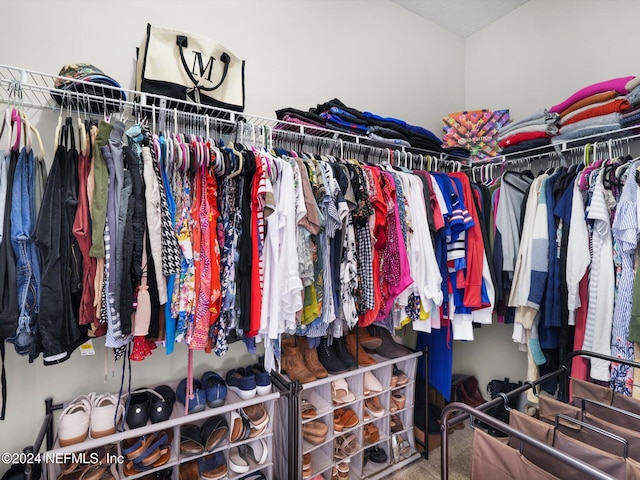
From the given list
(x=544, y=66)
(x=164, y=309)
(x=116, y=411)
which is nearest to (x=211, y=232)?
(x=164, y=309)

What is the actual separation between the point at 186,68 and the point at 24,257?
92 cm

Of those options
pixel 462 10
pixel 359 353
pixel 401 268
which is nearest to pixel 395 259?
pixel 401 268

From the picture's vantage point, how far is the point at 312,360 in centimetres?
183

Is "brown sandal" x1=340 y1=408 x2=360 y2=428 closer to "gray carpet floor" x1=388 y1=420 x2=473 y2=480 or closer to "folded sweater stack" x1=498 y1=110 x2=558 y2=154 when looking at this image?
"gray carpet floor" x1=388 y1=420 x2=473 y2=480

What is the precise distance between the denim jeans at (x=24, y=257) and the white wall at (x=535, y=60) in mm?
2708

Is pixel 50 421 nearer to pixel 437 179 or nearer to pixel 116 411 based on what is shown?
pixel 116 411

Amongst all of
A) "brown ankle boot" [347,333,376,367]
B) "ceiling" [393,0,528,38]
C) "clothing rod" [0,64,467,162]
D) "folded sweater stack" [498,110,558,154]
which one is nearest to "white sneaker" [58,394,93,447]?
"clothing rod" [0,64,467,162]

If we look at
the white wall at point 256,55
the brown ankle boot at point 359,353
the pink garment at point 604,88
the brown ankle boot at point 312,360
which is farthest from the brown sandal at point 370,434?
the pink garment at point 604,88

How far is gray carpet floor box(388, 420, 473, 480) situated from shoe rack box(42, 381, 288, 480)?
2.64 feet

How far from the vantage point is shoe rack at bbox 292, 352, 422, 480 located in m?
1.72

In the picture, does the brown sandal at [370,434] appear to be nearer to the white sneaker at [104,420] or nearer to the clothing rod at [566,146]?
the white sneaker at [104,420]

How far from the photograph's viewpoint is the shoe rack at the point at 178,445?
1238 millimetres

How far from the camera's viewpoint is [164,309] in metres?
1.20

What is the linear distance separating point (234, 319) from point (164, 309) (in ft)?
0.82
